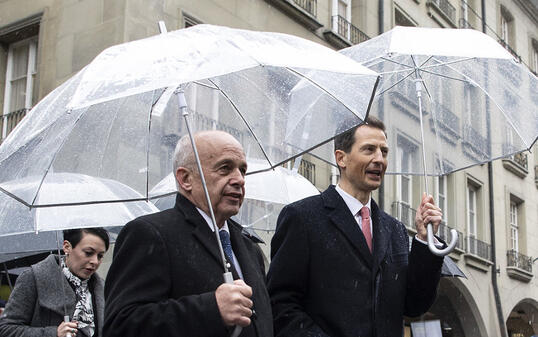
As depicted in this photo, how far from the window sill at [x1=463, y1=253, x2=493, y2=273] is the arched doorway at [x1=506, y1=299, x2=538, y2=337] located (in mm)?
3785

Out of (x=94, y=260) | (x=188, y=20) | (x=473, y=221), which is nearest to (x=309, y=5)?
(x=188, y=20)

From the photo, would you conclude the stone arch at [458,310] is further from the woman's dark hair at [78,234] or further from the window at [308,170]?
the woman's dark hair at [78,234]

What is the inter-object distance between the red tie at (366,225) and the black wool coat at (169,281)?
776 millimetres

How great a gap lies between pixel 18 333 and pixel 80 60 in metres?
8.39

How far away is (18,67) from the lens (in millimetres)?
14359

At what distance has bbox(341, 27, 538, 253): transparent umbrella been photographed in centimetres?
511

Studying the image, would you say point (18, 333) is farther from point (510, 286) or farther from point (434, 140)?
point (510, 286)

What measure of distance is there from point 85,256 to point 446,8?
20.1m

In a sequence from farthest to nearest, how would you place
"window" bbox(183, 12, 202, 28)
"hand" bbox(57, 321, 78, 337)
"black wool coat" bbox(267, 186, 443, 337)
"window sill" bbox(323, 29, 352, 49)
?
"window sill" bbox(323, 29, 352, 49), "window" bbox(183, 12, 202, 28), "hand" bbox(57, 321, 78, 337), "black wool coat" bbox(267, 186, 443, 337)

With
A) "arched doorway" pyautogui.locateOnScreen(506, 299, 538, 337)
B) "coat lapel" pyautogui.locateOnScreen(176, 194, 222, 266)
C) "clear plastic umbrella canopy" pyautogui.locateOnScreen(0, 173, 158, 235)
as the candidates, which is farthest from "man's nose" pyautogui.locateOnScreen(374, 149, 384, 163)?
"arched doorway" pyautogui.locateOnScreen(506, 299, 538, 337)

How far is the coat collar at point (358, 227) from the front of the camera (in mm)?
3973

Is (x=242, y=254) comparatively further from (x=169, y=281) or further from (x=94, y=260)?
(x=94, y=260)

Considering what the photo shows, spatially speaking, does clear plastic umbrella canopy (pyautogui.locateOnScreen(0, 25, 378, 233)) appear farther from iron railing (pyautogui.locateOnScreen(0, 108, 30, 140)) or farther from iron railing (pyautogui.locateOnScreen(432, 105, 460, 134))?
iron railing (pyautogui.locateOnScreen(0, 108, 30, 140))

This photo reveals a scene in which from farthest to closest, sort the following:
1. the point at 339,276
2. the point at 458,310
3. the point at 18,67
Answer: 1. the point at 458,310
2. the point at 18,67
3. the point at 339,276
